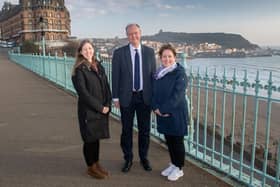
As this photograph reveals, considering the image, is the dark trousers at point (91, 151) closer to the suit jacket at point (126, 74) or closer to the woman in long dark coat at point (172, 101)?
the suit jacket at point (126, 74)

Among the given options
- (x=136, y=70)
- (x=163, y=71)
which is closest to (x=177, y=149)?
(x=163, y=71)

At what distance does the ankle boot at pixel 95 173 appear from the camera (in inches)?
145

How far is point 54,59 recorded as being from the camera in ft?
41.3

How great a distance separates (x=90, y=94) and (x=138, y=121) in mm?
779

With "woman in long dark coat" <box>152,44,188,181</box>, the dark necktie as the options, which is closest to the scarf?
"woman in long dark coat" <box>152,44,188,181</box>

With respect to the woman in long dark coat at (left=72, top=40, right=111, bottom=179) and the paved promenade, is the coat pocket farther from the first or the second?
the paved promenade

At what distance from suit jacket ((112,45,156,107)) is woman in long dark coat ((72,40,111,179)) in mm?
159

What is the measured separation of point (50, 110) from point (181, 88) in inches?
211

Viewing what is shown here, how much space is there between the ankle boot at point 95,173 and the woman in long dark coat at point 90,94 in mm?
333

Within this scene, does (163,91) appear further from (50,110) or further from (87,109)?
(50,110)

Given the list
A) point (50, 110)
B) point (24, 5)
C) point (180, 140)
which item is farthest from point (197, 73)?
point (24, 5)

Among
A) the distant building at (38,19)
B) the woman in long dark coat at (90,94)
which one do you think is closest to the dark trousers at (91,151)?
the woman in long dark coat at (90,94)

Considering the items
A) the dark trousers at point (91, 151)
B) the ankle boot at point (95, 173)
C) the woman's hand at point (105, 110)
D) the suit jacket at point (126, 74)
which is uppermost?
the suit jacket at point (126, 74)

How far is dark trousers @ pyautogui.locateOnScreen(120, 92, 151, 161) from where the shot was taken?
3766mm
